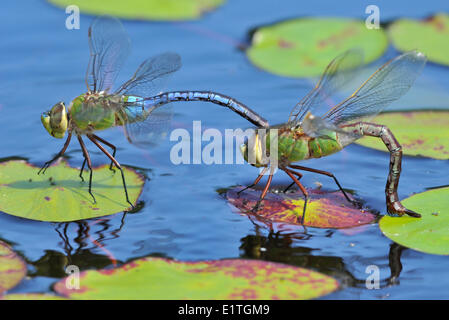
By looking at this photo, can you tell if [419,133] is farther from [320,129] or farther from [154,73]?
[154,73]

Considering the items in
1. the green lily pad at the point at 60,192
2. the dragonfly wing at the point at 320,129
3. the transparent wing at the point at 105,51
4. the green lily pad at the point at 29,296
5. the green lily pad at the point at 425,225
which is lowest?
the green lily pad at the point at 29,296

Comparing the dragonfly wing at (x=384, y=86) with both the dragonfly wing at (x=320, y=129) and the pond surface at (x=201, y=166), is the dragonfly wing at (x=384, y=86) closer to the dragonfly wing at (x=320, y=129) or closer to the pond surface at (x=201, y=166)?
the dragonfly wing at (x=320, y=129)

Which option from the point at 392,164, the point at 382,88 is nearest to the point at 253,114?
the point at 382,88

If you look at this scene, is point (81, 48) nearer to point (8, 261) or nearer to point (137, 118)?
point (137, 118)

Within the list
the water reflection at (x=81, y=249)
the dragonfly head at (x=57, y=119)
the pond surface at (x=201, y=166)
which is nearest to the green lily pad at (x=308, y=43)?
the pond surface at (x=201, y=166)

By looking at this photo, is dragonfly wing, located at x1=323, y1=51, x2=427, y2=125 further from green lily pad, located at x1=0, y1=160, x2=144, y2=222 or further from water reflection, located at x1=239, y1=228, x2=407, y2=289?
green lily pad, located at x1=0, y1=160, x2=144, y2=222
